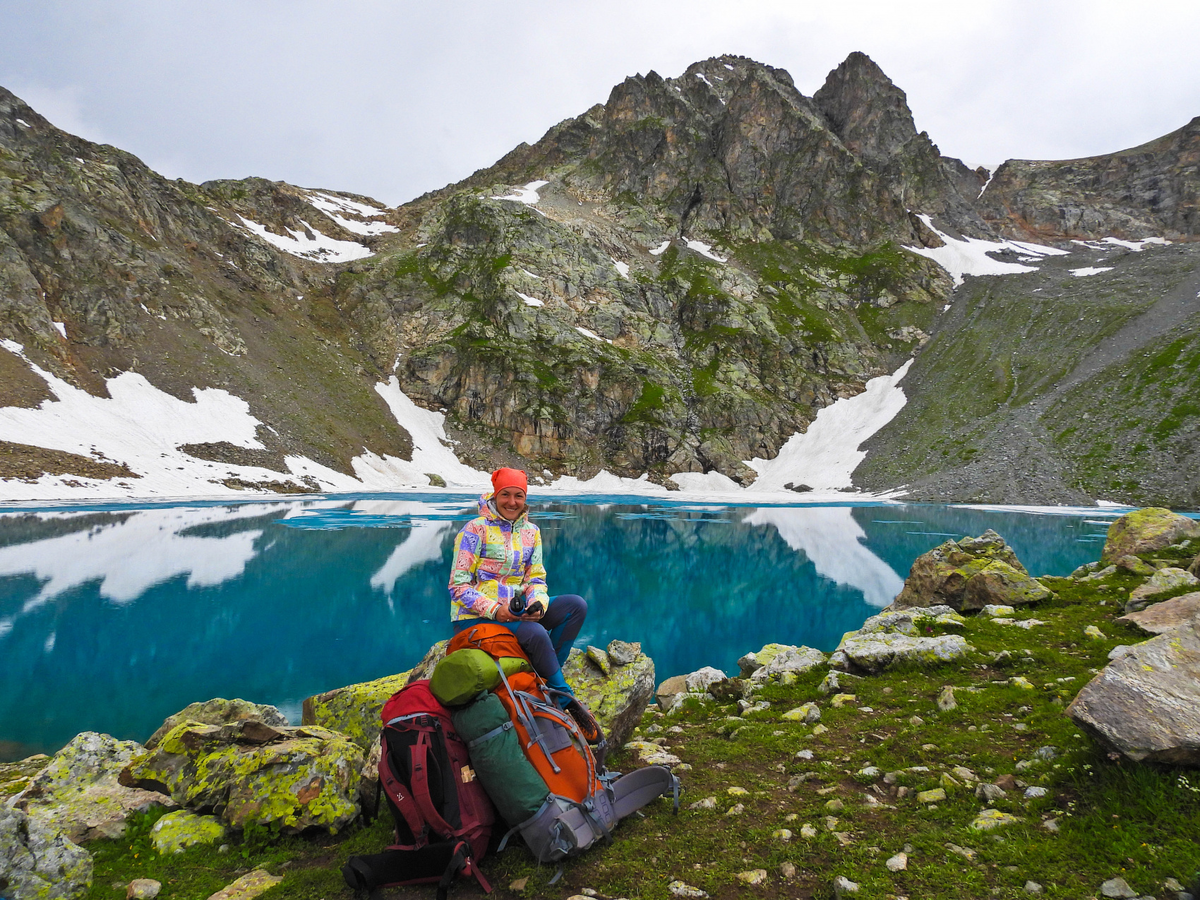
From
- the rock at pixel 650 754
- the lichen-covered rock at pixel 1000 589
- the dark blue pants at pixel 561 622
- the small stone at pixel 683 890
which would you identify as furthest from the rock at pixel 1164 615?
the dark blue pants at pixel 561 622

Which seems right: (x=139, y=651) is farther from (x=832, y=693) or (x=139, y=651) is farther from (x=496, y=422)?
(x=496, y=422)

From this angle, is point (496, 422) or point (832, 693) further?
point (496, 422)

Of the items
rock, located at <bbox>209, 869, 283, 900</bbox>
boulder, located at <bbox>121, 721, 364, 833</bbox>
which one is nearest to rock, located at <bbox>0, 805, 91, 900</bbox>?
rock, located at <bbox>209, 869, 283, 900</bbox>

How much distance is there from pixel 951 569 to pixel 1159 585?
4.69m

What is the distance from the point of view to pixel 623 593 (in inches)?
980

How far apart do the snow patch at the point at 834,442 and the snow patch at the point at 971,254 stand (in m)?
A: 36.2

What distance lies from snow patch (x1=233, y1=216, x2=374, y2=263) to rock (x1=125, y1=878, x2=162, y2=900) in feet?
417

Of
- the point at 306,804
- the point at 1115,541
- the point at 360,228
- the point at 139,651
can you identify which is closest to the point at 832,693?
the point at 306,804

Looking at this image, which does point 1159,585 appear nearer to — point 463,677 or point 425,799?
point 463,677

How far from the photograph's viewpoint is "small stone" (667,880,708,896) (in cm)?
406

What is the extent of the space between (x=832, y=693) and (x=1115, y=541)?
14.5 metres

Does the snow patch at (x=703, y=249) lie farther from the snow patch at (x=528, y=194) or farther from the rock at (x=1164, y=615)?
the rock at (x=1164, y=615)

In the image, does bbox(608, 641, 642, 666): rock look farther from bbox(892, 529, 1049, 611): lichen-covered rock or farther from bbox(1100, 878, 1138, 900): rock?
bbox(892, 529, 1049, 611): lichen-covered rock

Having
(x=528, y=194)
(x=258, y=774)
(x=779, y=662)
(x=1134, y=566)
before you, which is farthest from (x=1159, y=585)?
(x=528, y=194)
